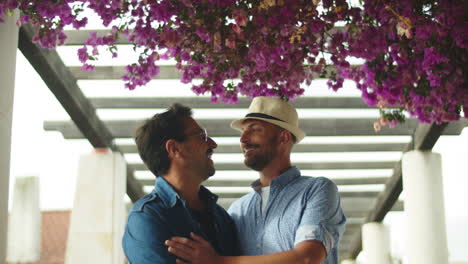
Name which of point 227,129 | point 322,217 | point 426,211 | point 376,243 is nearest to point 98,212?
point 227,129

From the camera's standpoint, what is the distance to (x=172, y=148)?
256 cm

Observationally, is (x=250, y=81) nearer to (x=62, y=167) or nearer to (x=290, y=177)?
(x=290, y=177)

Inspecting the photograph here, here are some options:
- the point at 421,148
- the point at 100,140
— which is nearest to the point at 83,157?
the point at 100,140

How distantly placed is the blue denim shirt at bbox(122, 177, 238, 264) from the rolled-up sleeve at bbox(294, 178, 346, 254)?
Result: 1.01ft

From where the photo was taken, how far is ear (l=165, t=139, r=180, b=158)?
2559mm

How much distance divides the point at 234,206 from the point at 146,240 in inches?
30.6

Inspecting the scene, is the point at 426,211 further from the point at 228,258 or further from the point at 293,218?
the point at 228,258

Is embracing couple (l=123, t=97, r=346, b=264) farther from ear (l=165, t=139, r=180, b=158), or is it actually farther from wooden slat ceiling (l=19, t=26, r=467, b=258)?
wooden slat ceiling (l=19, t=26, r=467, b=258)

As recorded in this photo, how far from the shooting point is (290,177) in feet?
9.20

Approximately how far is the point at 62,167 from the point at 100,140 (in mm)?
2924

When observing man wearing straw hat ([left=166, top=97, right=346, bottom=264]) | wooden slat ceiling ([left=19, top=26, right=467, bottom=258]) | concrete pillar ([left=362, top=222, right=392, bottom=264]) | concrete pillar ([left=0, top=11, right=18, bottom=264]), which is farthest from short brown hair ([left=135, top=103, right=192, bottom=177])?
concrete pillar ([left=362, top=222, right=392, bottom=264])

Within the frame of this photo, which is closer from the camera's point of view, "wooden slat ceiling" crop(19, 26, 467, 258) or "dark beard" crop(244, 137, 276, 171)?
Answer: "dark beard" crop(244, 137, 276, 171)

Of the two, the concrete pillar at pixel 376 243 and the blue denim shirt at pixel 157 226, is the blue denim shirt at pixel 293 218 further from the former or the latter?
the concrete pillar at pixel 376 243

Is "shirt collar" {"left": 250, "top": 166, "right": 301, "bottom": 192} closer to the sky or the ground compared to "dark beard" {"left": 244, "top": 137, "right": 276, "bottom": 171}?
closer to the ground
